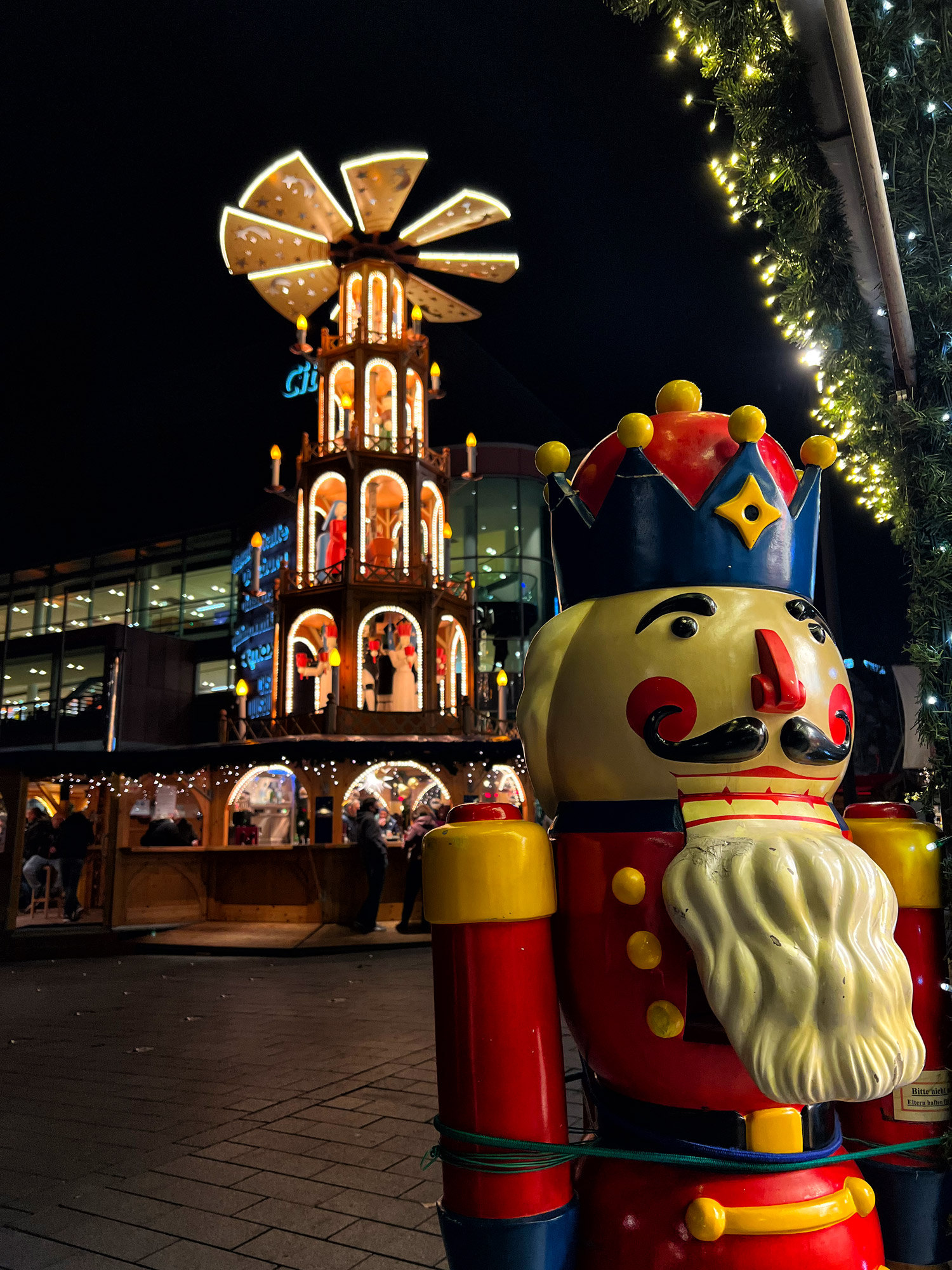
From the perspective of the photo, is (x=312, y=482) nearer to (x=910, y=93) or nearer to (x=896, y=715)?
(x=896, y=715)

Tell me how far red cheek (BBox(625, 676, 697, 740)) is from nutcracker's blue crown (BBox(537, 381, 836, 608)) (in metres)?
0.29

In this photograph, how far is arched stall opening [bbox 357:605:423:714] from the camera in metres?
15.9

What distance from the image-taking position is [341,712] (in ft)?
46.8

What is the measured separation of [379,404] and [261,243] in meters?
3.75

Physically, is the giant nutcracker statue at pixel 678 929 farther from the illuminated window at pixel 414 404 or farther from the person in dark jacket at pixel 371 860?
the illuminated window at pixel 414 404

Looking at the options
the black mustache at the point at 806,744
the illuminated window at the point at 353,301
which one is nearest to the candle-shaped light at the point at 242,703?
the illuminated window at the point at 353,301

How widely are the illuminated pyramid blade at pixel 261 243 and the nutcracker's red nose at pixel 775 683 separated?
17.1m

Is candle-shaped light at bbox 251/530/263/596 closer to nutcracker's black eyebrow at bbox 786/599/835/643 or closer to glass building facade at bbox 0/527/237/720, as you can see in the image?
glass building facade at bbox 0/527/237/720

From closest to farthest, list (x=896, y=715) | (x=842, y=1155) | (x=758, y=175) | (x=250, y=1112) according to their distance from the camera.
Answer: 1. (x=842, y=1155)
2. (x=758, y=175)
3. (x=250, y=1112)
4. (x=896, y=715)

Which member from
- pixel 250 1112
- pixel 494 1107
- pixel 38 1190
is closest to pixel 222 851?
pixel 250 1112

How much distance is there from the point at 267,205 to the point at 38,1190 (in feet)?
56.5

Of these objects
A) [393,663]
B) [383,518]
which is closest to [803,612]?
[393,663]

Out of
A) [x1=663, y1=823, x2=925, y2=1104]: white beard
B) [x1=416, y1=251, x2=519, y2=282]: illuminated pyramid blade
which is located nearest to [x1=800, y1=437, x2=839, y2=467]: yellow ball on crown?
[x1=663, y1=823, x2=925, y2=1104]: white beard

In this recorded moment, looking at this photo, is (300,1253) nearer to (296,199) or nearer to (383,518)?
(383,518)
